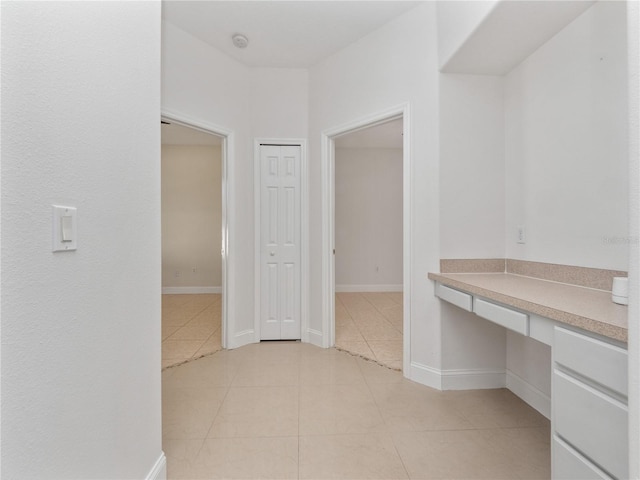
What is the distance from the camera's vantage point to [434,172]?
2.21 meters

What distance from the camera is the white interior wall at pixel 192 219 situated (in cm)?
567

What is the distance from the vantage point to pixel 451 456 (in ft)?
5.01

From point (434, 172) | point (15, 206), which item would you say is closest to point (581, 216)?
point (434, 172)

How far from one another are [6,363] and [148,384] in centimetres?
68

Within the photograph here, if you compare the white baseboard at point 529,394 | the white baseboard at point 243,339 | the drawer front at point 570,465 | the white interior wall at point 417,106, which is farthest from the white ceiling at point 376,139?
the drawer front at point 570,465

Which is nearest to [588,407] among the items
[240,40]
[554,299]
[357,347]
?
[554,299]

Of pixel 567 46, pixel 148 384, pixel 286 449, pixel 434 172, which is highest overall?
pixel 567 46

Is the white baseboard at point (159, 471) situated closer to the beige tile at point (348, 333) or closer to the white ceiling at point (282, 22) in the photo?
the beige tile at point (348, 333)

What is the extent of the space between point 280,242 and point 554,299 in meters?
2.33

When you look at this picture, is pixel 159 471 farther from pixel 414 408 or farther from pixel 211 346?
pixel 211 346

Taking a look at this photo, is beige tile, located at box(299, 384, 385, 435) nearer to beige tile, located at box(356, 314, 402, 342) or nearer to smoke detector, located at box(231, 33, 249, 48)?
beige tile, located at box(356, 314, 402, 342)

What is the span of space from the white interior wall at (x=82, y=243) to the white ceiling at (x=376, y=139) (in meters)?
3.95

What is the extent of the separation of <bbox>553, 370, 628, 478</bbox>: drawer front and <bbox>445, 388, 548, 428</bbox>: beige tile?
2.56 ft

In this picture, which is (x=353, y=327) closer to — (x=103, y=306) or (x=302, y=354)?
Answer: (x=302, y=354)
